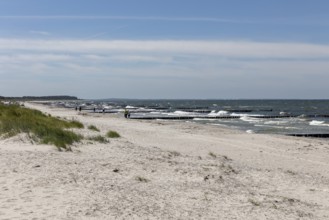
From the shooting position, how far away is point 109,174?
10773mm

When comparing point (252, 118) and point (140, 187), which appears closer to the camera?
point (140, 187)

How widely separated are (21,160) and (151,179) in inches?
137

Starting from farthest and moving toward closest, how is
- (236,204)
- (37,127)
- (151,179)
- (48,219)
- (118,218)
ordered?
(37,127), (151,179), (236,204), (118,218), (48,219)

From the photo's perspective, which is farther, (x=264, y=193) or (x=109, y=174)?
(x=109, y=174)

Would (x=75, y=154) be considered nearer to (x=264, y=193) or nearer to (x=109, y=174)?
(x=109, y=174)

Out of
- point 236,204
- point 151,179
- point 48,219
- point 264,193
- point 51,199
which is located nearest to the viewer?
point 48,219

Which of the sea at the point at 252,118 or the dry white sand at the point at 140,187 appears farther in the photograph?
the sea at the point at 252,118

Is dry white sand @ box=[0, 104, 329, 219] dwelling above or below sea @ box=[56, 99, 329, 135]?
above

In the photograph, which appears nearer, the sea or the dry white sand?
the dry white sand

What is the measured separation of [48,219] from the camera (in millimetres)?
6691

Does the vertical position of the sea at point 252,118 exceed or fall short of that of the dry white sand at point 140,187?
it falls short

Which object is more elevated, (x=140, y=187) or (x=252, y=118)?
(x=140, y=187)

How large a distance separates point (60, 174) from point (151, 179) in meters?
2.03

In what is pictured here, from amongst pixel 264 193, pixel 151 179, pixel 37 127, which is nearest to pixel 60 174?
pixel 151 179
